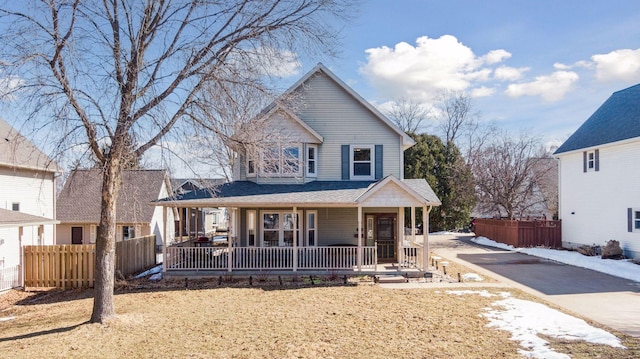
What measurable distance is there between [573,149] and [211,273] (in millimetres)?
20717

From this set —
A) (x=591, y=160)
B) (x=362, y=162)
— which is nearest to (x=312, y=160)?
(x=362, y=162)

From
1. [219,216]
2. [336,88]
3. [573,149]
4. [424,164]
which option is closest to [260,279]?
[336,88]

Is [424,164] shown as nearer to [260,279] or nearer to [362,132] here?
[362,132]

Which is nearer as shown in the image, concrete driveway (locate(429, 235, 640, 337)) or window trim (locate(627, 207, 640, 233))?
concrete driveway (locate(429, 235, 640, 337))

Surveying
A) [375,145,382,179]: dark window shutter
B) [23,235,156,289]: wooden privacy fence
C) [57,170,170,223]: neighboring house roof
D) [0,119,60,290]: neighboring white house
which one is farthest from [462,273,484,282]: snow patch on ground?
[57,170,170,223]: neighboring house roof

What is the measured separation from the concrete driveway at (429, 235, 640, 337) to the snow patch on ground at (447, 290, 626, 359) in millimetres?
779

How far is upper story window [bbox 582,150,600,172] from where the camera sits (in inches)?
850

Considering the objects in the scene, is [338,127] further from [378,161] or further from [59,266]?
[59,266]

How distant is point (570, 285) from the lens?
1417 centimetres

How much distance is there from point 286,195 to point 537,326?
938 cm

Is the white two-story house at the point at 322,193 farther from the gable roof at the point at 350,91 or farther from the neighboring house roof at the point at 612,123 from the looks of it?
the neighboring house roof at the point at 612,123

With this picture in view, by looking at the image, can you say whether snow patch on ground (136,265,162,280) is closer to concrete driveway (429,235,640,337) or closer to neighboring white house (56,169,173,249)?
neighboring white house (56,169,173,249)

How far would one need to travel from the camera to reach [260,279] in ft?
49.2

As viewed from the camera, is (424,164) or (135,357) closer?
(135,357)
